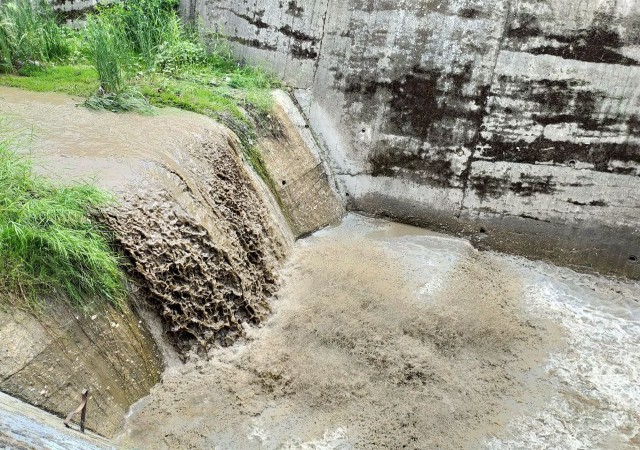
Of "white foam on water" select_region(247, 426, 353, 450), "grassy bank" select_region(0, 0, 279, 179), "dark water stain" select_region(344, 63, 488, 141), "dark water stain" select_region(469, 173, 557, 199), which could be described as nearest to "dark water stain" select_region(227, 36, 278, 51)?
"grassy bank" select_region(0, 0, 279, 179)

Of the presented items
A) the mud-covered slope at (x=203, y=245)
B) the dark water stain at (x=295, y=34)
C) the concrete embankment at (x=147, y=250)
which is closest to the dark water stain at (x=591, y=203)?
the concrete embankment at (x=147, y=250)

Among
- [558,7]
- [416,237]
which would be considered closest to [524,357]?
[416,237]

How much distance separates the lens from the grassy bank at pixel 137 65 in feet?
15.0

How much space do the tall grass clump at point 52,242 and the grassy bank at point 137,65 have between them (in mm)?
1581

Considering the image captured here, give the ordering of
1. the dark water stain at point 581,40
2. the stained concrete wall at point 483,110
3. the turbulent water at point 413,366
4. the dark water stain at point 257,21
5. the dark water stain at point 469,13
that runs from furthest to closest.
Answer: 1. the dark water stain at point 257,21
2. the dark water stain at point 469,13
3. the stained concrete wall at point 483,110
4. the dark water stain at point 581,40
5. the turbulent water at point 413,366

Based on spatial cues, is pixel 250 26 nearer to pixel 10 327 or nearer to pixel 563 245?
pixel 563 245

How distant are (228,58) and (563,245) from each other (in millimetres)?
3908

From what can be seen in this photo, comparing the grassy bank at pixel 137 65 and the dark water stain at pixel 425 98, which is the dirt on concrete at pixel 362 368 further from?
the grassy bank at pixel 137 65

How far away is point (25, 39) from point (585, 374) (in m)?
5.57

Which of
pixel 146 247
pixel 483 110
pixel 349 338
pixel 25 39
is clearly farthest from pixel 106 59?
pixel 483 110

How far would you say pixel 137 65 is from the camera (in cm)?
529

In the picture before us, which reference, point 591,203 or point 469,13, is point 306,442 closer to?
point 591,203

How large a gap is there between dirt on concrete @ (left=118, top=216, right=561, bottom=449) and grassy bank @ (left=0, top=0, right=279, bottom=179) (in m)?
1.50

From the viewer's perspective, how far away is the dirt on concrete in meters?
3.00
